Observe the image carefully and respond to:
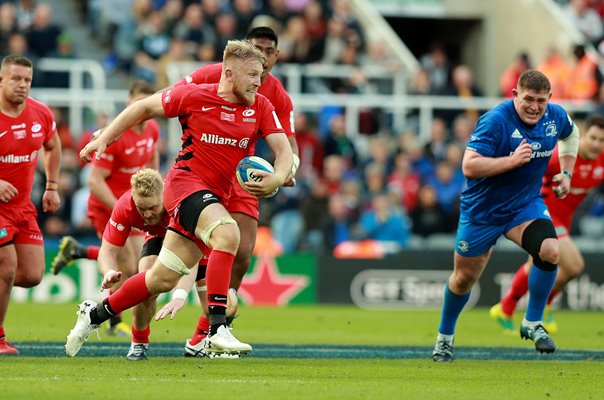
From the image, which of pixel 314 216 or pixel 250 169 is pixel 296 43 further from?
pixel 250 169

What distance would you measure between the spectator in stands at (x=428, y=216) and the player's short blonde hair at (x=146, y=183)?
39.2 feet

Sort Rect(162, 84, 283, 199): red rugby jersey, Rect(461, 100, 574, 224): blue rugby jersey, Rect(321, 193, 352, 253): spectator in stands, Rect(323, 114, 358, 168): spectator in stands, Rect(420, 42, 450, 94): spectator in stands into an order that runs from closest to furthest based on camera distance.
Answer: Rect(162, 84, 283, 199): red rugby jersey → Rect(461, 100, 574, 224): blue rugby jersey → Rect(321, 193, 352, 253): spectator in stands → Rect(323, 114, 358, 168): spectator in stands → Rect(420, 42, 450, 94): spectator in stands

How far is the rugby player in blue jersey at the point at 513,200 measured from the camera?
1080 centimetres

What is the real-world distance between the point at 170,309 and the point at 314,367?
136 centimetres

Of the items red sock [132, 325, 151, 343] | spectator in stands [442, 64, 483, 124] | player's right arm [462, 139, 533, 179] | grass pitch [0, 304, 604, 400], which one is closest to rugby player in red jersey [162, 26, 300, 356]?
grass pitch [0, 304, 604, 400]

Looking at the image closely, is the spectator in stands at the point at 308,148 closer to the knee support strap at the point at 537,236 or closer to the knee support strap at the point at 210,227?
the knee support strap at the point at 537,236

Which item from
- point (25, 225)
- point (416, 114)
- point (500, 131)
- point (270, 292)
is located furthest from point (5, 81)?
point (416, 114)

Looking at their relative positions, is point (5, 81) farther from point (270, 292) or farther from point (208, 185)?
point (270, 292)

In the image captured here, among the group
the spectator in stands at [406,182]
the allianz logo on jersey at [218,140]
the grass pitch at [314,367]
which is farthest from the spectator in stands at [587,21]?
the allianz logo on jersey at [218,140]

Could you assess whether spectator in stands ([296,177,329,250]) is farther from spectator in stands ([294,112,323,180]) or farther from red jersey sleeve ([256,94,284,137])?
red jersey sleeve ([256,94,284,137])

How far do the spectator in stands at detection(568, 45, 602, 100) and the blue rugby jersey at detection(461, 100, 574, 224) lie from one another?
13.8 m

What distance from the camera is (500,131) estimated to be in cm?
1089

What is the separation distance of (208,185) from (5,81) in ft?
7.88

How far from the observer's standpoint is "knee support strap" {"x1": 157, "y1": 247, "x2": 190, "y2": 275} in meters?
9.85
